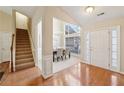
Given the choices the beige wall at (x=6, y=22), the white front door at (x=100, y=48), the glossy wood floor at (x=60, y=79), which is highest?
the beige wall at (x=6, y=22)

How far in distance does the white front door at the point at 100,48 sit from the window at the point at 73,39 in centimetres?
59

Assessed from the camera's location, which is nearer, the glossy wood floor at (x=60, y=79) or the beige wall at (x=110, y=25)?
the glossy wood floor at (x=60, y=79)

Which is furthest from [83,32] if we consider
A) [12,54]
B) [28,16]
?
[12,54]

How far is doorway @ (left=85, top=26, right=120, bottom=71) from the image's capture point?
295cm

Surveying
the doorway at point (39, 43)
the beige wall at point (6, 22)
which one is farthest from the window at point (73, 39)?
the beige wall at point (6, 22)

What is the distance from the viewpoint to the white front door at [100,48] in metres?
3.23

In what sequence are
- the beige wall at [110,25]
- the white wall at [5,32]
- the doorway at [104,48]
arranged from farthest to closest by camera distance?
1. the doorway at [104,48]
2. the beige wall at [110,25]
3. the white wall at [5,32]

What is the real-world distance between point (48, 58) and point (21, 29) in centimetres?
96

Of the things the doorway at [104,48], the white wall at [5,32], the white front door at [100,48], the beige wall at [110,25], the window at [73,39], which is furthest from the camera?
the window at [73,39]

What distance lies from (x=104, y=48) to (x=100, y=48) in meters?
0.21

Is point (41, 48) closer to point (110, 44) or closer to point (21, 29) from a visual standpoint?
point (21, 29)

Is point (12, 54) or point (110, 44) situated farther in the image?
point (110, 44)

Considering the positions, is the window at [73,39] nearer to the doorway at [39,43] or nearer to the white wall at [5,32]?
the doorway at [39,43]
